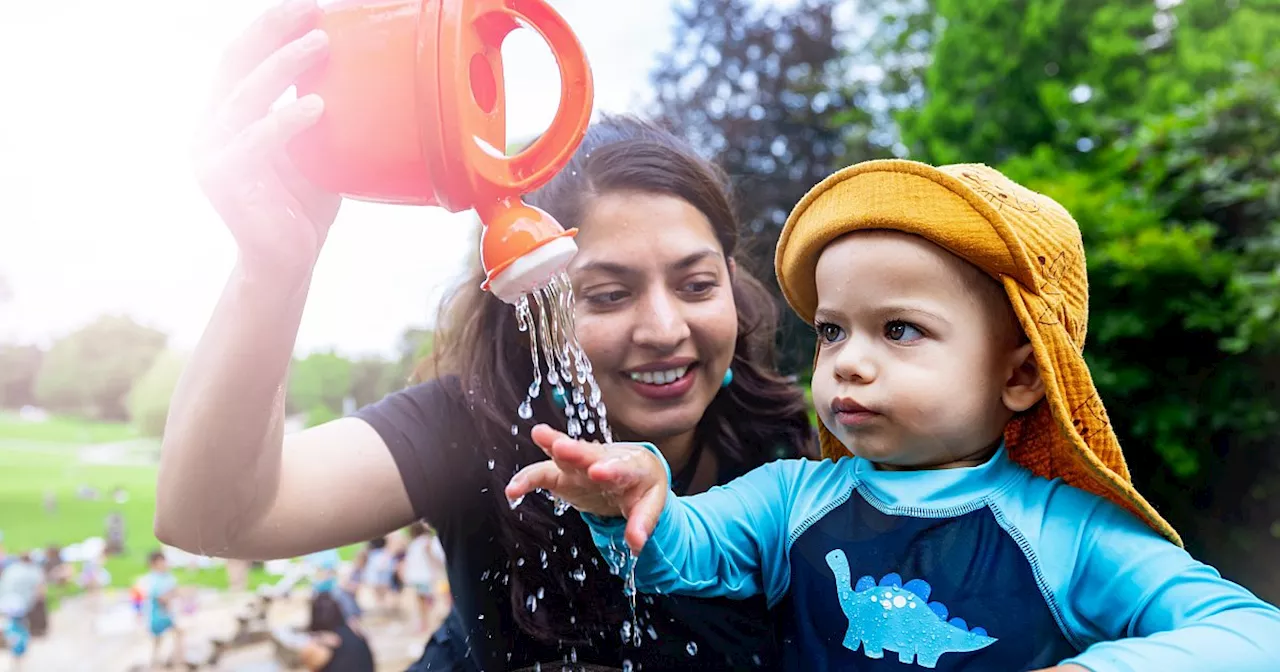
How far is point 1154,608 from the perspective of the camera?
92 centimetres

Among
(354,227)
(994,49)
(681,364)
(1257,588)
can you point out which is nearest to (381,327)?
(354,227)

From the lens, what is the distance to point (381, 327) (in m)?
3.02

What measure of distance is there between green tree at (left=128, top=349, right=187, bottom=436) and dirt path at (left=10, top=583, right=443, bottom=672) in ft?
3.86

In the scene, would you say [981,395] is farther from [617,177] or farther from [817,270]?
[617,177]

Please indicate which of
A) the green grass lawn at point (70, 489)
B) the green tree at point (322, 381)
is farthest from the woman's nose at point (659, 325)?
the green grass lawn at point (70, 489)

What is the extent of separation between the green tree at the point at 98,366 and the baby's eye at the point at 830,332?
13.4ft

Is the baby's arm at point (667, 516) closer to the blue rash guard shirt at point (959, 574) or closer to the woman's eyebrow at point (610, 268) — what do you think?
the blue rash guard shirt at point (959, 574)

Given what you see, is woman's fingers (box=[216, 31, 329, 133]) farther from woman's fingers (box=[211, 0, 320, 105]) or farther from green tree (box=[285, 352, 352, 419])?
green tree (box=[285, 352, 352, 419])

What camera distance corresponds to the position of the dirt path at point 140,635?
4.70 m

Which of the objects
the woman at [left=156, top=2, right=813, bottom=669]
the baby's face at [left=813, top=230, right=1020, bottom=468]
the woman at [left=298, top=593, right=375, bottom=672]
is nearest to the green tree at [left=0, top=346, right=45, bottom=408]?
the woman at [left=298, top=593, right=375, bottom=672]

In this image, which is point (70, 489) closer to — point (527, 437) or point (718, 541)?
point (527, 437)

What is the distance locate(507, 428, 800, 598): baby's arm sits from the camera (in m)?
0.94

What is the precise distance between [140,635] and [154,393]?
1.64m

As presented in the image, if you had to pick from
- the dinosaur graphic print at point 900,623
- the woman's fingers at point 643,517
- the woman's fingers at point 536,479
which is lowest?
the dinosaur graphic print at point 900,623
